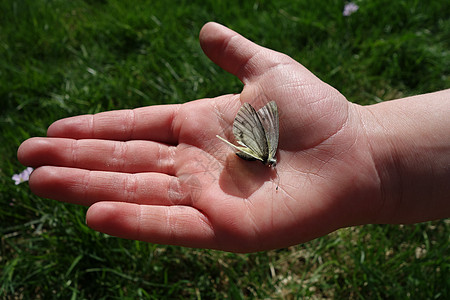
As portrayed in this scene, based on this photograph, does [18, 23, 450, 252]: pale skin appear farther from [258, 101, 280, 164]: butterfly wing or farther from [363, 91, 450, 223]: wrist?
[258, 101, 280, 164]: butterfly wing

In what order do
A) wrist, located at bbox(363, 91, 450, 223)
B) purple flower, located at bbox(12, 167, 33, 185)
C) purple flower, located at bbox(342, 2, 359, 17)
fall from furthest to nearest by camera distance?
purple flower, located at bbox(342, 2, 359, 17) → purple flower, located at bbox(12, 167, 33, 185) → wrist, located at bbox(363, 91, 450, 223)

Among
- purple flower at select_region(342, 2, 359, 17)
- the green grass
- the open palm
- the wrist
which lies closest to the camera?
the open palm

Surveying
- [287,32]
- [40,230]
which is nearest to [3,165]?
[40,230]

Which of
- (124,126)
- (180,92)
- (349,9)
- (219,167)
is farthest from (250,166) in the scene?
(349,9)

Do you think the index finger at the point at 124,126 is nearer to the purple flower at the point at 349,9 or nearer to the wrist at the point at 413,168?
the wrist at the point at 413,168

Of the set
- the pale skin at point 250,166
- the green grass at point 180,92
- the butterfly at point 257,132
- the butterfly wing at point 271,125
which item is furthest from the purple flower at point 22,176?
the butterfly wing at point 271,125

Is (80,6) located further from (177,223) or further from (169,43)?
(177,223)

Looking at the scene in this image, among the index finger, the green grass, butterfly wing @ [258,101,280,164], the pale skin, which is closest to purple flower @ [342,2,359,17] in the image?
the green grass
